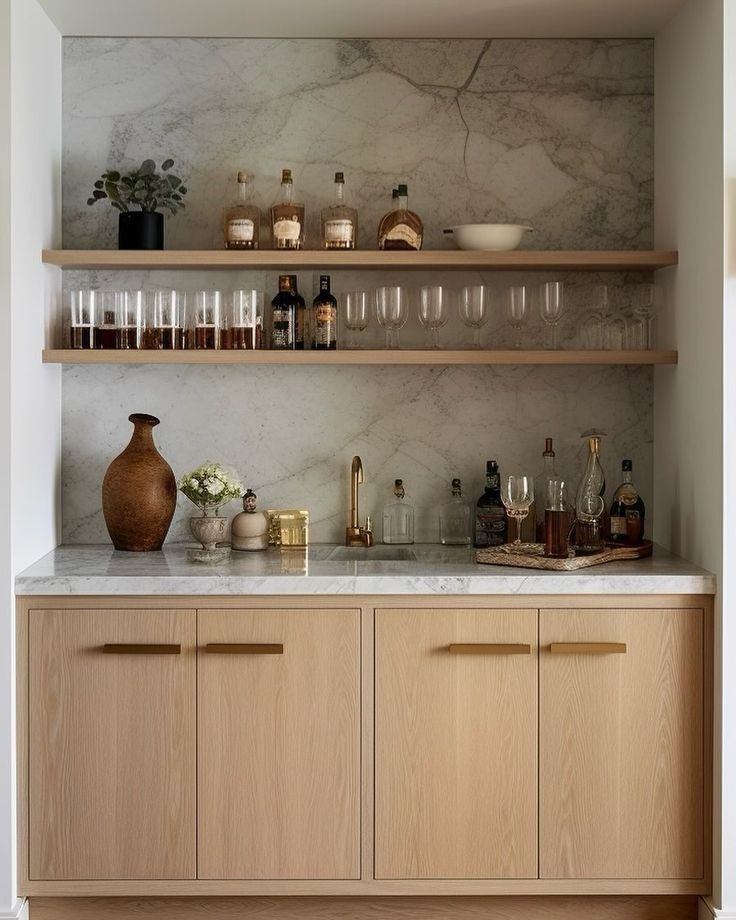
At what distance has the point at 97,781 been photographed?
9.45ft

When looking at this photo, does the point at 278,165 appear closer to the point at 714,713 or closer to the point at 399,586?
the point at 399,586

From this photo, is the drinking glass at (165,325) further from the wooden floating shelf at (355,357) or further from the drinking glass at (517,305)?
the drinking glass at (517,305)

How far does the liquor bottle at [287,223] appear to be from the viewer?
327 centimetres

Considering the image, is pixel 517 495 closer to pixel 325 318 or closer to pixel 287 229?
pixel 325 318

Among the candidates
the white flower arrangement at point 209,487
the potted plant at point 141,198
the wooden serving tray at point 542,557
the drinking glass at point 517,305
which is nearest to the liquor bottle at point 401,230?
the drinking glass at point 517,305

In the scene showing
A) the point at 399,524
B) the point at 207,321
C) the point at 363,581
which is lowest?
the point at 363,581

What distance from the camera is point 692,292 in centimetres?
308

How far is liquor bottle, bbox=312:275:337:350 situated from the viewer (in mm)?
3301

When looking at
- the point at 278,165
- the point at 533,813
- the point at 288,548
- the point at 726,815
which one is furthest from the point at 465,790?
the point at 278,165

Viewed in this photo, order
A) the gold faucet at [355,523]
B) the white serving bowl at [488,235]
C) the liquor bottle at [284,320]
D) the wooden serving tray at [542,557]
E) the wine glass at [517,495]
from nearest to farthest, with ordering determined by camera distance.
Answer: the wooden serving tray at [542,557] → the wine glass at [517,495] → the white serving bowl at [488,235] → the liquor bottle at [284,320] → the gold faucet at [355,523]

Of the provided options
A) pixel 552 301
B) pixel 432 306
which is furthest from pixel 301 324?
pixel 552 301

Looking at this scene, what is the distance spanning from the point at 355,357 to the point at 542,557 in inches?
31.0

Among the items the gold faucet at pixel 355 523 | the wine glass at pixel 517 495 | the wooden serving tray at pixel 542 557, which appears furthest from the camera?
the gold faucet at pixel 355 523

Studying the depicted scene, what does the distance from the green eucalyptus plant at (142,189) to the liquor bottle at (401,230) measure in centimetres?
61
